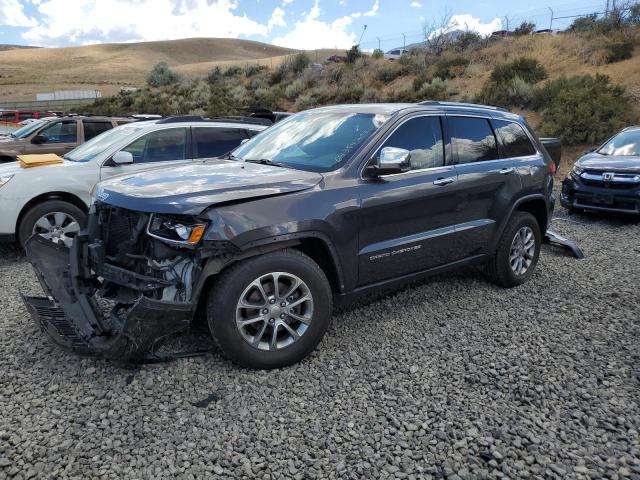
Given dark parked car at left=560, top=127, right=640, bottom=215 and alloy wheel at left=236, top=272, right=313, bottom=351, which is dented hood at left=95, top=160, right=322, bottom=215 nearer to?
alloy wheel at left=236, top=272, right=313, bottom=351

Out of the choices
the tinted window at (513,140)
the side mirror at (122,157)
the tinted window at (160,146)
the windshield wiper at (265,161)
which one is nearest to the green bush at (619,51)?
the tinted window at (513,140)

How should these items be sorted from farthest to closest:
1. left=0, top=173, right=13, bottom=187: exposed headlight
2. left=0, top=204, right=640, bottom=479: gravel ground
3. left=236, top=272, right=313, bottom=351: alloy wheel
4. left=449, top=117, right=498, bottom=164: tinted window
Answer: left=0, top=173, right=13, bottom=187: exposed headlight
left=449, top=117, right=498, bottom=164: tinted window
left=236, top=272, right=313, bottom=351: alloy wheel
left=0, top=204, right=640, bottom=479: gravel ground

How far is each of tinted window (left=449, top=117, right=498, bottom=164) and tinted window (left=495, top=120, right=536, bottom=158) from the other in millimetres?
167

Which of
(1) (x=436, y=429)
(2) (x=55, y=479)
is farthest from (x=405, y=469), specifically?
(2) (x=55, y=479)

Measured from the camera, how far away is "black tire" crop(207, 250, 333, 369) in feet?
10.9

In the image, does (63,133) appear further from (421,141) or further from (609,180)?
(609,180)

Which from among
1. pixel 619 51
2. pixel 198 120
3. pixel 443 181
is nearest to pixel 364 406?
pixel 443 181

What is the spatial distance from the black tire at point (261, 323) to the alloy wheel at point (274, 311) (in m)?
0.03

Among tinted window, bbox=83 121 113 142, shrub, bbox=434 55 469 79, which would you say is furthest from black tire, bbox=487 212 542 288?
shrub, bbox=434 55 469 79

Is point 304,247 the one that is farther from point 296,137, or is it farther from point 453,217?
point 453,217

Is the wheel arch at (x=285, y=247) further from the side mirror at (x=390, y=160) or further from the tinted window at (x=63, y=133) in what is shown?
the tinted window at (x=63, y=133)

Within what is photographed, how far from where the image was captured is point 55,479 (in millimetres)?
2566

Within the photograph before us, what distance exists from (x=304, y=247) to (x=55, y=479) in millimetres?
2078

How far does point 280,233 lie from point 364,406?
4.06 ft
